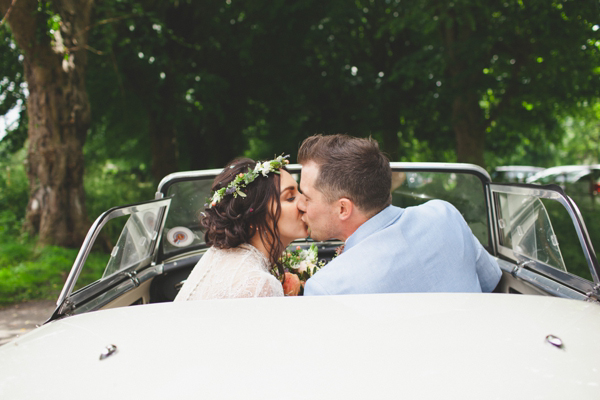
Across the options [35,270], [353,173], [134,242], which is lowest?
[35,270]

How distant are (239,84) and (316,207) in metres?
11.7

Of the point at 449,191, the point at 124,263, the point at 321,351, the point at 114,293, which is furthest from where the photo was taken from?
the point at 449,191

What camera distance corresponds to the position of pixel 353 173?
6.53 ft

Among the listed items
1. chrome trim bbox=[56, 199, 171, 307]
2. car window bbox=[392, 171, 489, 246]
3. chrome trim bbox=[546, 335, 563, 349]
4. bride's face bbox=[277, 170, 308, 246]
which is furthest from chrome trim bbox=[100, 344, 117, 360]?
car window bbox=[392, 171, 489, 246]

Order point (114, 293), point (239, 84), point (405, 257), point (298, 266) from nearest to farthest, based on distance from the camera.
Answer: point (405, 257) → point (114, 293) → point (298, 266) → point (239, 84)

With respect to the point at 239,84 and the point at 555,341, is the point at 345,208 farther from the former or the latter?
the point at 239,84

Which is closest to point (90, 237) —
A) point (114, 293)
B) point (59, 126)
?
point (114, 293)

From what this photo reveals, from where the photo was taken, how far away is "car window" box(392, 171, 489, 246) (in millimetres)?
3219

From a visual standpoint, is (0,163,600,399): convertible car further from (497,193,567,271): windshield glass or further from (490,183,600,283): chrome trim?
(497,193,567,271): windshield glass

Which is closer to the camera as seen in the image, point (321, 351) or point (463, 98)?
point (321, 351)

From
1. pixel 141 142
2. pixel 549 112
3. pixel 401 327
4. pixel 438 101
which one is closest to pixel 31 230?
pixel 141 142

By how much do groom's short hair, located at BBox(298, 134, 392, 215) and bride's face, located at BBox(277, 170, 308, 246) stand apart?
0.33 m

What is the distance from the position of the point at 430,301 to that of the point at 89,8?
336 inches

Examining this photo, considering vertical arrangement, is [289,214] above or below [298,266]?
above
